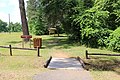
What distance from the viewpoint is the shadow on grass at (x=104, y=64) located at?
12.9m

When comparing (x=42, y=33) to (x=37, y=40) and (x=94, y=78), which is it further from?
(x=94, y=78)

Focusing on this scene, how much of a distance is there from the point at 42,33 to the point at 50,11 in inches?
751

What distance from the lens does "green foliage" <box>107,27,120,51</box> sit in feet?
60.9

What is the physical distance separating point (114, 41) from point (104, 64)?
5.09m

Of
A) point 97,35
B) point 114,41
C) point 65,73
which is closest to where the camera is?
point 65,73

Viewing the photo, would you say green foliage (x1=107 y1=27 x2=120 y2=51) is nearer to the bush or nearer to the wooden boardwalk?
the bush

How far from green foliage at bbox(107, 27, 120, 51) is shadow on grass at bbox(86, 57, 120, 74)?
3243 millimetres

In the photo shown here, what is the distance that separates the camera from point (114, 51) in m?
19.5

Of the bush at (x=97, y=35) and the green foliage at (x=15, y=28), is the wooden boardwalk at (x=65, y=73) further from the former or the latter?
the green foliage at (x=15, y=28)

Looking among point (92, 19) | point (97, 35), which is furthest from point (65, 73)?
point (92, 19)

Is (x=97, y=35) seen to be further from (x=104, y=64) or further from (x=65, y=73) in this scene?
(x=65, y=73)

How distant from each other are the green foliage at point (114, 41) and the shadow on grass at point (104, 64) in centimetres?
324

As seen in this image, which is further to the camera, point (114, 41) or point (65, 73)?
point (114, 41)

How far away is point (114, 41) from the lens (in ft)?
61.5
